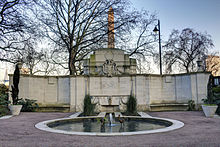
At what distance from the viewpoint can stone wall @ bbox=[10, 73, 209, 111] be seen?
15368mm

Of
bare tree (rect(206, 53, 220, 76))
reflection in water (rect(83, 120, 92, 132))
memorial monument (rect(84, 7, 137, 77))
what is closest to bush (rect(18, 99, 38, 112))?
memorial monument (rect(84, 7, 137, 77))

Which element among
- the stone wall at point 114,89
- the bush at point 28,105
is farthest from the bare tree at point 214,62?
the bush at point 28,105

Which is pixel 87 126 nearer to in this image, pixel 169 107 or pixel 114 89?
pixel 114 89

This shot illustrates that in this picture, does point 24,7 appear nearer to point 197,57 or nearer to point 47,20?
point 47,20

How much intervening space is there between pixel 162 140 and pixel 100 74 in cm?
1094

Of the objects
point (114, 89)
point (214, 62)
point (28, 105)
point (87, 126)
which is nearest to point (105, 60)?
point (114, 89)

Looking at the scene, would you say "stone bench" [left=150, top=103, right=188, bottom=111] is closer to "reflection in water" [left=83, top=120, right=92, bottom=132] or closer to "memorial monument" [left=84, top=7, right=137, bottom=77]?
"memorial monument" [left=84, top=7, right=137, bottom=77]

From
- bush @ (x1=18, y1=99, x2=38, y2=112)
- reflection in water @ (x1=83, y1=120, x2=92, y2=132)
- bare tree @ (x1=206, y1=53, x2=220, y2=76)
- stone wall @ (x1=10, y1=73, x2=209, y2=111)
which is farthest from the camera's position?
bare tree @ (x1=206, y1=53, x2=220, y2=76)

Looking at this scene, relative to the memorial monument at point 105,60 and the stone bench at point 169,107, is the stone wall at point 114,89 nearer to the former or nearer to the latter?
the stone bench at point 169,107

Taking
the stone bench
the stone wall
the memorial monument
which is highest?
the memorial monument

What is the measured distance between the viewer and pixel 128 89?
15688mm

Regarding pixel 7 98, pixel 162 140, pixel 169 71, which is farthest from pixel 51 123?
pixel 169 71

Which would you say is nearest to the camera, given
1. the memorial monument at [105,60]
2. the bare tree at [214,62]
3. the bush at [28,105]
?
the bush at [28,105]

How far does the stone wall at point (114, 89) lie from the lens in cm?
1537
